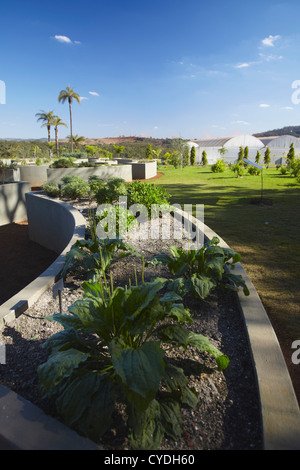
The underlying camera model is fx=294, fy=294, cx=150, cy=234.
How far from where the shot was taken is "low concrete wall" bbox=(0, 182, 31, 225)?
33.0 feet

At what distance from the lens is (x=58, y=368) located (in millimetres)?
1565

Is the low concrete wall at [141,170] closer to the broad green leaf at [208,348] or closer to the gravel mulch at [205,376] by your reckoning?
the gravel mulch at [205,376]

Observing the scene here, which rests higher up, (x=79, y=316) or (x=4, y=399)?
(x=79, y=316)

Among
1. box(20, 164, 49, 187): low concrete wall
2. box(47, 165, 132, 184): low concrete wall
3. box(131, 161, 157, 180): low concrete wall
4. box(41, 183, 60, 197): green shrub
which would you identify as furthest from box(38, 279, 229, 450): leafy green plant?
box(131, 161, 157, 180): low concrete wall

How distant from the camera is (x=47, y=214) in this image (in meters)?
7.95

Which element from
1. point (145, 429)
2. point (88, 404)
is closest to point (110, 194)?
point (88, 404)

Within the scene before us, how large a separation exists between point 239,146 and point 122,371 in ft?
157

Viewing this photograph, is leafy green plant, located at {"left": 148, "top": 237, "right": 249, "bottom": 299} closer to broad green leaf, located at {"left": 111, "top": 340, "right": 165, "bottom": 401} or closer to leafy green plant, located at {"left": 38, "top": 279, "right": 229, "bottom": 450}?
leafy green plant, located at {"left": 38, "top": 279, "right": 229, "bottom": 450}
